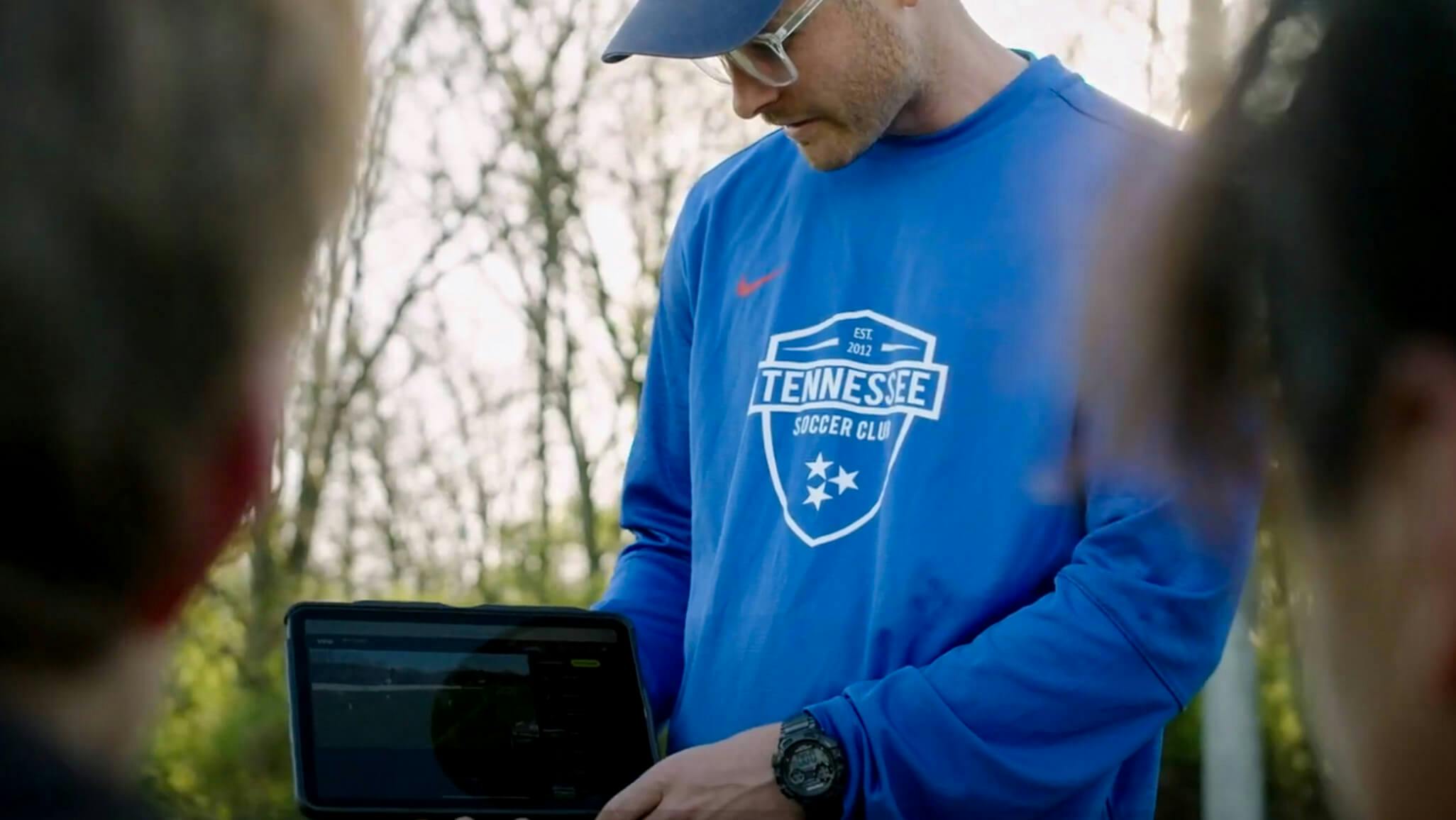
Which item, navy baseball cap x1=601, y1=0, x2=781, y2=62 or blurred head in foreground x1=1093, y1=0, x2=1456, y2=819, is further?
navy baseball cap x1=601, y1=0, x2=781, y2=62

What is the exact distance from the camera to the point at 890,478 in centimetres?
233

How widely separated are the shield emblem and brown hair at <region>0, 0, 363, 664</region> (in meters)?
1.61

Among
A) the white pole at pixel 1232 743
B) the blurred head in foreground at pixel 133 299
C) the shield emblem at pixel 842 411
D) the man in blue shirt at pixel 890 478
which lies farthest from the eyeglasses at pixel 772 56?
the white pole at pixel 1232 743

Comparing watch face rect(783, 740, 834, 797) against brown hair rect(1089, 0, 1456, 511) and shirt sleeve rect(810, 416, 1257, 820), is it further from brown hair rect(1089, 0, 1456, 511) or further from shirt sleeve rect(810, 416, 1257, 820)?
brown hair rect(1089, 0, 1456, 511)

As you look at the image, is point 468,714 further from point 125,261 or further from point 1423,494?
point 1423,494

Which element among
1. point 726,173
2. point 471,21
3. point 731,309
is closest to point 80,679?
point 731,309

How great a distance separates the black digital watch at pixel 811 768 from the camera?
2197 millimetres

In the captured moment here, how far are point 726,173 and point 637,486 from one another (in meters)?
0.50

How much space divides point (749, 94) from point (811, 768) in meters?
0.98

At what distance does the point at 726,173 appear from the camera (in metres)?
2.79

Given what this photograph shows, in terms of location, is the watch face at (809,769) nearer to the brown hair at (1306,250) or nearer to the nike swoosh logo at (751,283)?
the nike swoosh logo at (751,283)

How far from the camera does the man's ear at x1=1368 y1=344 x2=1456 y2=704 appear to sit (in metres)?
0.66

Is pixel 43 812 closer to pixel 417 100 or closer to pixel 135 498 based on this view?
pixel 135 498

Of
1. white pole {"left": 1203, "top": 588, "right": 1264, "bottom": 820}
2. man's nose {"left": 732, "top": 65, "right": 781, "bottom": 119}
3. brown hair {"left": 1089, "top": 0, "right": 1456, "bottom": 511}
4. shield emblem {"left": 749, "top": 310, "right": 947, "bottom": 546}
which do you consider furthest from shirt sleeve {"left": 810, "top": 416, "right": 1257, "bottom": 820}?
white pole {"left": 1203, "top": 588, "right": 1264, "bottom": 820}
